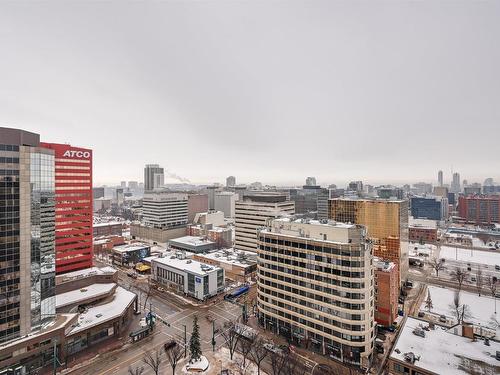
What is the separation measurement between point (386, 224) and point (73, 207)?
113071mm

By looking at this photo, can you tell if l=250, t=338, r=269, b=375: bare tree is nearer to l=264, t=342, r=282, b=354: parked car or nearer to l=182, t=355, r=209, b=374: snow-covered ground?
l=264, t=342, r=282, b=354: parked car

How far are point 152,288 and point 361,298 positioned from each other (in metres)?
72.1

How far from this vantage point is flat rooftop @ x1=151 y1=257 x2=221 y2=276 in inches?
3521

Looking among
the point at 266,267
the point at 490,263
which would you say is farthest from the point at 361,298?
the point at 490,263

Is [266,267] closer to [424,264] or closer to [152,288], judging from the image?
[152,288]

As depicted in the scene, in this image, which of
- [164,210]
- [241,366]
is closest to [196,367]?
[241,366]

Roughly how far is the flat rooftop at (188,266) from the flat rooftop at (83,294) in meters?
20.4

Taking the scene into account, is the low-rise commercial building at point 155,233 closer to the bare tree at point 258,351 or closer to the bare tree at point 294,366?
the bare tree at point 258,351

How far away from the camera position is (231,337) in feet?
205

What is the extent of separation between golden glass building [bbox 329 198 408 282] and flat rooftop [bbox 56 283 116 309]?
84857 mm

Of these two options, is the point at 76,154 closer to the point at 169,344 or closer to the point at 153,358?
the point at 169,344

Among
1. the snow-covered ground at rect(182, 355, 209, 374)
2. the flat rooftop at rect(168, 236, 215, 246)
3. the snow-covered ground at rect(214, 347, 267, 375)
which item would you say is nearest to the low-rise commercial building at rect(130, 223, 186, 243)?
the flat rooftop at rect(168, 236, 215, 246)

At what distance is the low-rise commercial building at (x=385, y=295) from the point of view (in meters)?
70.7

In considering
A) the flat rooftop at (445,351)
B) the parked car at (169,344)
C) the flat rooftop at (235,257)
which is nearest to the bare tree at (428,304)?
the flat rooftop at (445,351)
